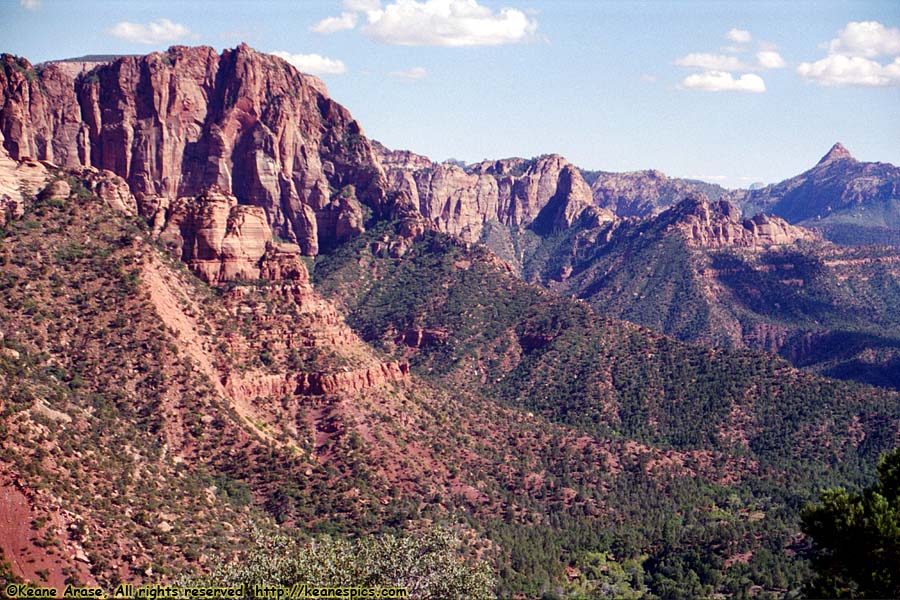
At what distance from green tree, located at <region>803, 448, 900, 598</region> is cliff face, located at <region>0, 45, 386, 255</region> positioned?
133473mm

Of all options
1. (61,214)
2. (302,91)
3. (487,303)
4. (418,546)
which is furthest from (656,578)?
(302,91)

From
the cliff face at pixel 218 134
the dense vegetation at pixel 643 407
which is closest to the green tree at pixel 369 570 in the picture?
the dense vegetation at pixel 643 407

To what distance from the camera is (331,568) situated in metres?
54.2

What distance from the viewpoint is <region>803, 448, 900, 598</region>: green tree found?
1919 inches

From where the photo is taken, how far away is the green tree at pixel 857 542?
4875 centimetres

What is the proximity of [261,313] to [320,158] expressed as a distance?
87.9 meters

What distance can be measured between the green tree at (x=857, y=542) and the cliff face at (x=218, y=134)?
133 meters

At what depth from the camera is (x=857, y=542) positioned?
1980 inches

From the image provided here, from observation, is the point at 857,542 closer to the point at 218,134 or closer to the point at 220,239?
the point at 220,239

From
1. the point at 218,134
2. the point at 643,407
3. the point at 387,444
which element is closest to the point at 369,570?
the point at 387,444

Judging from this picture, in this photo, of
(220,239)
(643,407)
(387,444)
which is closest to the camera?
(387,444)

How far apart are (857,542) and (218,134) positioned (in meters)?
147

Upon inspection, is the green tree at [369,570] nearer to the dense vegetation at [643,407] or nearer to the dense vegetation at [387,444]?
the dense vegetation at [387,444]

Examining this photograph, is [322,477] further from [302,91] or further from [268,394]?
[302,91]
